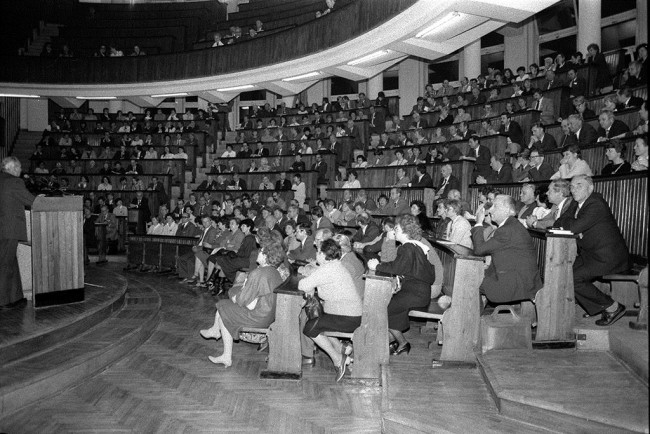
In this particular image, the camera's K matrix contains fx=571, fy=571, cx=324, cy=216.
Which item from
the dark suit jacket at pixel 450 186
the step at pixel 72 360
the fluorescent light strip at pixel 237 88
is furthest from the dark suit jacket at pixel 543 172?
the fluorescent light strip at pixel 237 88

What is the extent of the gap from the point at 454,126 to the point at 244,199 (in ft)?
12.8

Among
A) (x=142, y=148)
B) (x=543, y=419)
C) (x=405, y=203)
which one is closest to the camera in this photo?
(x=543, y=419)

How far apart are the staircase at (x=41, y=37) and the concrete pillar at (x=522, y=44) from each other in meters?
13.6

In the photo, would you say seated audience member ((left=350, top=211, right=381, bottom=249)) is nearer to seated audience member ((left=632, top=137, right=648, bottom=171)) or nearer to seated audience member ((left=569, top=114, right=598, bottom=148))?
seated audience member ((left=569, top=114, right=598, bottom=148))

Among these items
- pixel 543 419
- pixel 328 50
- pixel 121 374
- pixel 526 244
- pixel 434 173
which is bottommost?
pixel 121 374

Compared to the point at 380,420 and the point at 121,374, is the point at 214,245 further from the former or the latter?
the point at 380,420

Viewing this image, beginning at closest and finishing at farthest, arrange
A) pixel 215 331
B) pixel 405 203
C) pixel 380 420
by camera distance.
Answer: pixel 380 420 → pixel 215 331 → pixel 405 203

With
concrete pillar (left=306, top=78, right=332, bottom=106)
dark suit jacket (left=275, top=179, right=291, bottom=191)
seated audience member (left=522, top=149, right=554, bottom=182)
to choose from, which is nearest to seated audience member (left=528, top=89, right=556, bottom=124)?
seated audience member (left=522, top=149, right=554, bottom=182)

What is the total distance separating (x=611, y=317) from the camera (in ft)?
12.6

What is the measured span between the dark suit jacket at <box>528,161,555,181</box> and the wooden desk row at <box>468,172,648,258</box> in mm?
1586

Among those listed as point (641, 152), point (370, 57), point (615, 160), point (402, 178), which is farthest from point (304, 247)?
point (370, 57)

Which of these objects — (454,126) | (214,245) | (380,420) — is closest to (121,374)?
(380,420)

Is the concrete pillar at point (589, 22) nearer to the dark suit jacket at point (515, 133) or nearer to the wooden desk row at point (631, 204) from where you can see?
the dark suit jacket at point (515, 133)

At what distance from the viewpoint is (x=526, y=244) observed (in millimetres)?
4117
